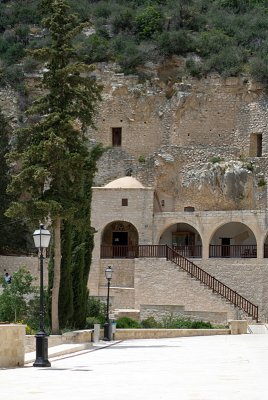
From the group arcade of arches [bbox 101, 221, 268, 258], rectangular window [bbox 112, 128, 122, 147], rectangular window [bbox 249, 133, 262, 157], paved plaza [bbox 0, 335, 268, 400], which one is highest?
rectangular window [bbox 112, 128, 122, 147]

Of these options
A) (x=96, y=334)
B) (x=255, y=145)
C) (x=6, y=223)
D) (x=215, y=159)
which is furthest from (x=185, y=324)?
(x=255, y=145)

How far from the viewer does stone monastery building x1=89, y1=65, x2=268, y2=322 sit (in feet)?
136

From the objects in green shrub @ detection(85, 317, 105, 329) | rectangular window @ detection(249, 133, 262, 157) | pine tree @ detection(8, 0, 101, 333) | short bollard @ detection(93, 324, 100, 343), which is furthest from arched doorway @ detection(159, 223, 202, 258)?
pine tree @ detection(8, 0, 101, 333)

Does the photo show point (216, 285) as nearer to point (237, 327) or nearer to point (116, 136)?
point (237, 327)

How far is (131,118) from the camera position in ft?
183

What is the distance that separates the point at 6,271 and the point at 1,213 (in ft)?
10.7

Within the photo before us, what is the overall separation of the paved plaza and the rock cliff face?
28.9 metres

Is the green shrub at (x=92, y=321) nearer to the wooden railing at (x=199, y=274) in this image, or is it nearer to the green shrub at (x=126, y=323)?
the green shrub at (x=126, y=323)

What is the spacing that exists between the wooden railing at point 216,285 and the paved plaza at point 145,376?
55.7 feet

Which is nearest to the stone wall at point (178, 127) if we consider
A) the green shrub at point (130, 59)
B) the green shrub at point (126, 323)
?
the green shrub at point (130, 59)

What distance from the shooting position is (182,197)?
5109 centimetres

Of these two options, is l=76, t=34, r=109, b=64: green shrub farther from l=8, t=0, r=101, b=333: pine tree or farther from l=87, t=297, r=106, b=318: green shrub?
l=8, t=0, r=101, b=333: pine tree

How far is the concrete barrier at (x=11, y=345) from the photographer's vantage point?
642 inches

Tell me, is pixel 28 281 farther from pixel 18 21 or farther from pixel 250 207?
pixel 18 21
